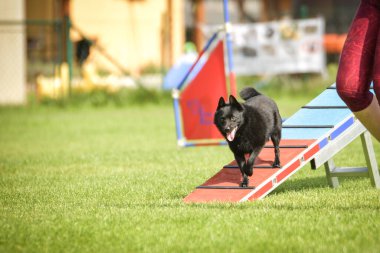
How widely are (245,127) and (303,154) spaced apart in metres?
0.50

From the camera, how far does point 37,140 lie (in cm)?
1279

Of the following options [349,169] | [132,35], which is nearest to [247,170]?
[349,169]

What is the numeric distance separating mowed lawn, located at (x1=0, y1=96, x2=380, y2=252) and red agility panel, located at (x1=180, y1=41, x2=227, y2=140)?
288 millimetres

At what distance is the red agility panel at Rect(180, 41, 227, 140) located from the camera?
34.1 feet

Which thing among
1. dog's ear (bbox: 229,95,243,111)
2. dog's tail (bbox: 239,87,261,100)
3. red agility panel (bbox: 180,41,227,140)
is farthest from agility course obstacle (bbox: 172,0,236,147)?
dog's ear (bbox: 229,95,243,111)

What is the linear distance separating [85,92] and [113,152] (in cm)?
850

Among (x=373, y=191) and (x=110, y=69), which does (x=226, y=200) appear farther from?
(x=110, y=69)

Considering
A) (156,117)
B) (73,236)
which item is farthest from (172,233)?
(156,117)

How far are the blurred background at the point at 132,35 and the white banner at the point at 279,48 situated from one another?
206 millimetres

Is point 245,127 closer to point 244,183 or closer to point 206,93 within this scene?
point 244,183

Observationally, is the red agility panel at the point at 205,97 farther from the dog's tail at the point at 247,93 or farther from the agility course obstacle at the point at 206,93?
the dog's tail at the point at 247,93

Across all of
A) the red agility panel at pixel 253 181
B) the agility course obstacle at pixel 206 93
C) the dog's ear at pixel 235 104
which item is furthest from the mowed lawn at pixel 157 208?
the dog's ear at pixel 235 104

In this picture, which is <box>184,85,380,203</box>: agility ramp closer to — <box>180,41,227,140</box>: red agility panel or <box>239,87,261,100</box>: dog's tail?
<box>239,87,261,100</box>: dog's tail

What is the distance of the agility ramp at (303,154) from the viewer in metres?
6.20
